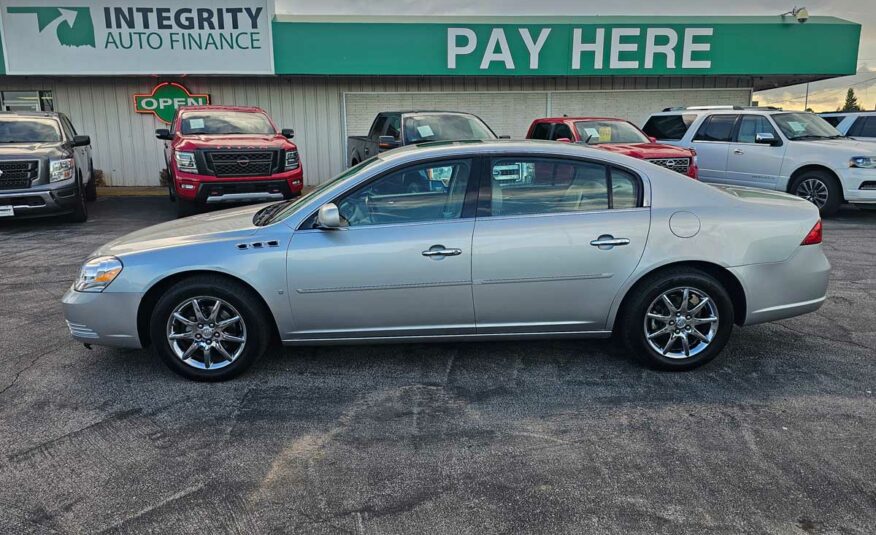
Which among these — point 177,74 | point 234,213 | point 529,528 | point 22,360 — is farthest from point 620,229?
point 177,74

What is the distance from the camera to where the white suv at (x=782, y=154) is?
10570mm

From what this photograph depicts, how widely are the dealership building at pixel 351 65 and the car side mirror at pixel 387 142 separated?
4511 mm

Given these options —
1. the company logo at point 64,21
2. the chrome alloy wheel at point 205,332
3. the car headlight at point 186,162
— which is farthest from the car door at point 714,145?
the company logo at point 64,21

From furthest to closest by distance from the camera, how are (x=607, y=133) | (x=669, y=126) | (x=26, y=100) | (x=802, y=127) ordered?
(x=26, y=100) < (x=669, y=126) < (x=607, y=133) < (x=802, y=127)

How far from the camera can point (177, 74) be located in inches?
581

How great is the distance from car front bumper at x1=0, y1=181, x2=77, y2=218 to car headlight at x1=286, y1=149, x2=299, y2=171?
346cm

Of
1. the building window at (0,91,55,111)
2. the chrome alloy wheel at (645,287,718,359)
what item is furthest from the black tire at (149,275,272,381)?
the building window at (0,91,55,111)

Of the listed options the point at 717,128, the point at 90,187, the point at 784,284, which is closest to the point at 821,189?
the point at 717,128

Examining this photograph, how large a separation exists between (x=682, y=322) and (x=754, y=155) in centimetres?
848

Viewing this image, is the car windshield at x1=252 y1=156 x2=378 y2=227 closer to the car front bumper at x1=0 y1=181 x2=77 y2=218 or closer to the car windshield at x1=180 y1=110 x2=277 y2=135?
the car front bumper at x1=0 y1=181 x2=77 y2=218

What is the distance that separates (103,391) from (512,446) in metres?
2.66

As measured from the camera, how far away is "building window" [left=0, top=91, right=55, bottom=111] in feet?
51.8

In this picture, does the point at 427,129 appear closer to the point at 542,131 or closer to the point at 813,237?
the point at 542,131

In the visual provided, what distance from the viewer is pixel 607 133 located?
1169 centimetres
